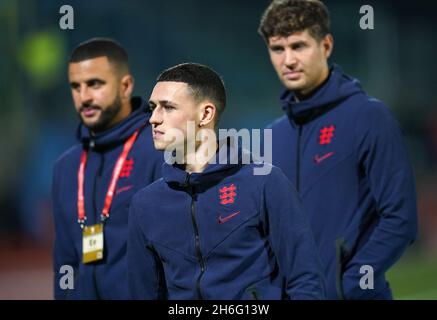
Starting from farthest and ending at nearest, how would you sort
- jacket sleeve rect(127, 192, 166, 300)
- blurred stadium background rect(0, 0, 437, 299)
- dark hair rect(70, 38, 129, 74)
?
blurred stadium background rect(0, 0, 437, 299) → dark hair rect(70, 38, 129, 74) → jacket sleeve rect(127, 192, 166, 300)

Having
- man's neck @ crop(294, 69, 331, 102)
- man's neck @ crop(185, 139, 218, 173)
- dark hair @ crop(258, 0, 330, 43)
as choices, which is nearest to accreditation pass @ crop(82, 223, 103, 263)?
man's neck @ crop(185, 139, 218, 173)

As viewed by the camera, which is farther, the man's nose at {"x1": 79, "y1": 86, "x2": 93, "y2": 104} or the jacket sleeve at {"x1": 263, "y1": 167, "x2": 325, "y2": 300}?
the man's nose at {"x1": 79, "y1": 86, "x2": 93, "y2": 104}

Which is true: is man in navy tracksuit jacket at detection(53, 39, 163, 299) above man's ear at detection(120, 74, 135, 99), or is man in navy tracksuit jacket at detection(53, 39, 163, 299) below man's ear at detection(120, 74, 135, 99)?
below

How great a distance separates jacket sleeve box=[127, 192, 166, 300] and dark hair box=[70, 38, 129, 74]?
1232 millimetres

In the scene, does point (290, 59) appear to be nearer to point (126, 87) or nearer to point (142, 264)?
point (126, 87)

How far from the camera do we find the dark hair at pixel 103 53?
14.7ft

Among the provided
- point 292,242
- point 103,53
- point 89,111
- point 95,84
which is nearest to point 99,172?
point 89,111

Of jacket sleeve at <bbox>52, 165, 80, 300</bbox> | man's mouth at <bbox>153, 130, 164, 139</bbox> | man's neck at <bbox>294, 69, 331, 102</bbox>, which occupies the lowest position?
jacket sleeve at <bbox>52, 165, 80, 300</bbox>

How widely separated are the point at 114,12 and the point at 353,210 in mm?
13824

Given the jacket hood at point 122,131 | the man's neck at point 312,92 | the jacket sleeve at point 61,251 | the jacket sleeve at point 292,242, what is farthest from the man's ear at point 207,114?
the jacket sleeve at point 61,251

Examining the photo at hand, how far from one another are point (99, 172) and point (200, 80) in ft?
3.99

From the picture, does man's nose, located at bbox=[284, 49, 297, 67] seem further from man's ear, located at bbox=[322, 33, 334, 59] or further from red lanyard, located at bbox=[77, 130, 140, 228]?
red lanyard, located at bbox=[77, 130, 140, 228]

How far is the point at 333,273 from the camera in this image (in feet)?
13.1

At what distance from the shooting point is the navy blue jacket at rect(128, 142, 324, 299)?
323 cm
